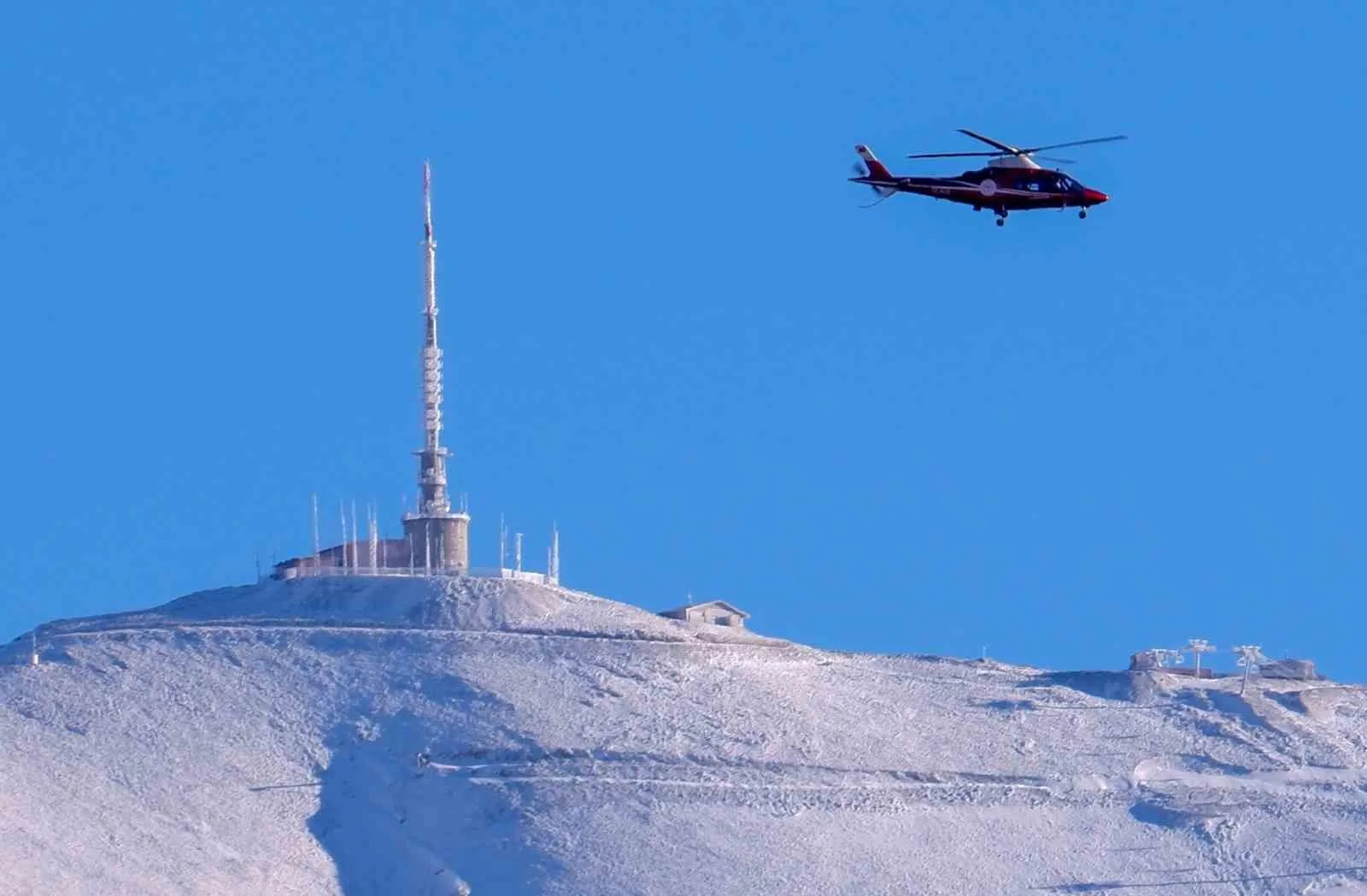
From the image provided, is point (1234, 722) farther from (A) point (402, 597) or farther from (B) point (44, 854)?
(B) point (44, 854)

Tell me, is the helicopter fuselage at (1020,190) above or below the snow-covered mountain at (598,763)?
above

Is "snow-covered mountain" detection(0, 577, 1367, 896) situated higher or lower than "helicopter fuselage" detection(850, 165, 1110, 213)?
lower

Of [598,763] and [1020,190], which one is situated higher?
[1020,190]
